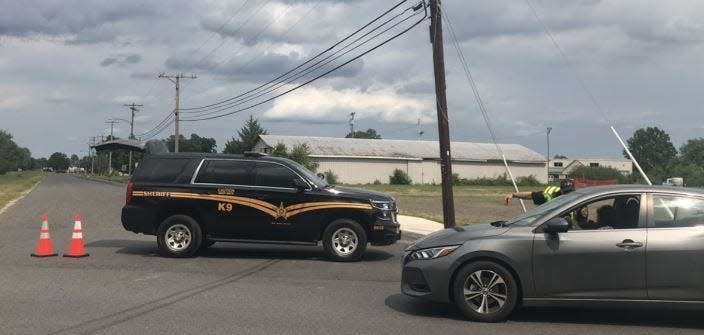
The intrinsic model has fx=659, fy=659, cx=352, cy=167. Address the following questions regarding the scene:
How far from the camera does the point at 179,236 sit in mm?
11727

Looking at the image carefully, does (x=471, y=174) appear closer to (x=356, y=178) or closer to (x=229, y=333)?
(x=356, y=178)

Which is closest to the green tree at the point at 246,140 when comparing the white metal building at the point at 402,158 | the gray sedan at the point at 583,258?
the white metal building at the point at 402,158

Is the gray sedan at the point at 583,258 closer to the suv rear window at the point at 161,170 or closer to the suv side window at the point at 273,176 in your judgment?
the suv side window at the point at 273,176

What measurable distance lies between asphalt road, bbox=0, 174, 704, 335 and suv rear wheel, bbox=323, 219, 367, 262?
9.3 inches

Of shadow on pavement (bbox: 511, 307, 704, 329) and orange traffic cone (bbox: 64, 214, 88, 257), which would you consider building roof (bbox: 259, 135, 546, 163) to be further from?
shadow on pavement (bbox: 511, 307, 704, 329)

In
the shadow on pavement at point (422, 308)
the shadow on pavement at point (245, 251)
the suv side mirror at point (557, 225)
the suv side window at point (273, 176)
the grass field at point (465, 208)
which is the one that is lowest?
the shadow on pavement at point (422, 308)

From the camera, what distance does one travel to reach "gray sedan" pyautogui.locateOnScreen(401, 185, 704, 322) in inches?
262

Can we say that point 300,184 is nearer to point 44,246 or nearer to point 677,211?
point 44,246

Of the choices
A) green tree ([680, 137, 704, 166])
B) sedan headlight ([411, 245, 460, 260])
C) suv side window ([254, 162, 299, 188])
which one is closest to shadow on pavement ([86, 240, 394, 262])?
suv side window ([254, 162, 299, 188])

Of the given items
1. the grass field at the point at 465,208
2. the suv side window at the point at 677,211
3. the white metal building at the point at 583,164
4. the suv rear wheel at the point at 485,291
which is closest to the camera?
the suv side window at the point at 677,211

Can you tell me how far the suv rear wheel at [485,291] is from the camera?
6.91 metres

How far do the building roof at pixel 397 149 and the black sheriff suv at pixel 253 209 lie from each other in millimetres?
58931

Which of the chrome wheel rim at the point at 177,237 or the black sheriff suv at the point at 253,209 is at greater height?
the black sheriff suv at the point at 253,209

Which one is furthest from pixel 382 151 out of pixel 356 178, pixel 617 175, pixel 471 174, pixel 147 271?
pixel 147 271
